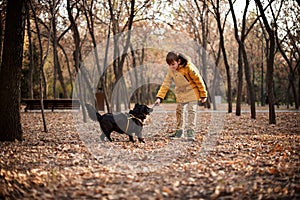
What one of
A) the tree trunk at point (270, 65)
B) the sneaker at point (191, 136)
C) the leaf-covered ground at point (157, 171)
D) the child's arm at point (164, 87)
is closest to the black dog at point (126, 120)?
the leaf-covered ground at point (157, 171)

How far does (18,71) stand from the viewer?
955 cm

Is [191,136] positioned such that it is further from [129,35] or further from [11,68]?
[129,35]

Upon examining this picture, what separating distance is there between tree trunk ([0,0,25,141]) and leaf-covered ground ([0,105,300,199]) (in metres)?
0.57

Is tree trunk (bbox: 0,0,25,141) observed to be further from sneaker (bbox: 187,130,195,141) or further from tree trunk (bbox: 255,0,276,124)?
tree trunk (bbox: 255,0,276,124)

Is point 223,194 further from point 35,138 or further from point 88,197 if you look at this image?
point 35,138

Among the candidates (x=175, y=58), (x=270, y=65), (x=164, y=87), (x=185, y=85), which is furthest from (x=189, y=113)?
(x=270, y=65)

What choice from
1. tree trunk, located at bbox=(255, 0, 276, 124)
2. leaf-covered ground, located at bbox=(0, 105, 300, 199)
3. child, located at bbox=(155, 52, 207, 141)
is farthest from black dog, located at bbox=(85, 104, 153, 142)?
tree trunk, located at bbox=(255, 0, 276, 124)

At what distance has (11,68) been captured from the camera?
30.9 ft

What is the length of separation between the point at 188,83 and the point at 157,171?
3658 mm

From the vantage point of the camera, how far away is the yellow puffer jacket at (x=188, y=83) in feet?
30.2

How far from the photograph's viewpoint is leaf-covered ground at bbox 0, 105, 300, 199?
A: 481 cm

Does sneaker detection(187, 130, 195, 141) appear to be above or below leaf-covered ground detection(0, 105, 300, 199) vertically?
above

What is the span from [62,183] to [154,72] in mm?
43842

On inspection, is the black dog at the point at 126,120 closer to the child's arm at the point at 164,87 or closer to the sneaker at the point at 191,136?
the child's arm at the point at 164,87
